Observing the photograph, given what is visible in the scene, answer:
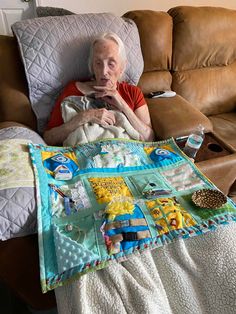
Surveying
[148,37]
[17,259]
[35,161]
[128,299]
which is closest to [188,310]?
[128,299]

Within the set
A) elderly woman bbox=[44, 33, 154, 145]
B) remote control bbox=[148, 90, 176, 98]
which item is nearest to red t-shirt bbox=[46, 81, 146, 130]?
elderly woman bbox=[44, 33, 154, 145]

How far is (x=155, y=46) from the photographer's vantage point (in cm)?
181

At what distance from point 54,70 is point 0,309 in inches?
46.0

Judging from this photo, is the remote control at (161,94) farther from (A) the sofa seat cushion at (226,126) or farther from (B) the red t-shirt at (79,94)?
(A) the sofa seat cushion at (226,126)

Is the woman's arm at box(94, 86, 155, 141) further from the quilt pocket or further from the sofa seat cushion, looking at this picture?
the quilt pocket

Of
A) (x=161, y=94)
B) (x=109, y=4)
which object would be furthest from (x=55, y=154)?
(x=109, y=4)

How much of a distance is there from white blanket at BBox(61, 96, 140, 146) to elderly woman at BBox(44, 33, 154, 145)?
0.02m

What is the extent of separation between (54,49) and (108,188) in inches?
32.5

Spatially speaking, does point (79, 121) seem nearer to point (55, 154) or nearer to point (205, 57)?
point (55, 154)

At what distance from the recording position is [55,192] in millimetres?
1083

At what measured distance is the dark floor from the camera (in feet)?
4.20

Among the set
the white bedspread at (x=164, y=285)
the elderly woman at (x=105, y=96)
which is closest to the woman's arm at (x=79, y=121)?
the elderly woman at (x=105, y=96)

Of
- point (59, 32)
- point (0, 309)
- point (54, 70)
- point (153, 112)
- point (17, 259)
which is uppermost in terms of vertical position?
point (59, 32)

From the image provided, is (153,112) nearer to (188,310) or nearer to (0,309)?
(188,310)
